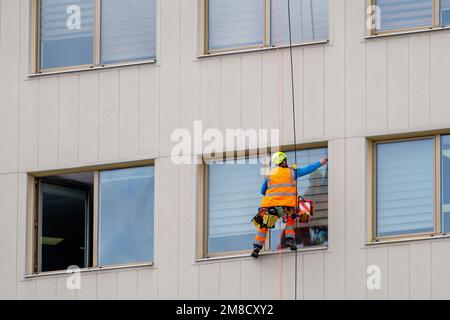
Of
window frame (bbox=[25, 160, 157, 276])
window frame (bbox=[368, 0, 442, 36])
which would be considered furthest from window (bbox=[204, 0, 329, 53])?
window frame (bbox=[25, 160, 157, 276])

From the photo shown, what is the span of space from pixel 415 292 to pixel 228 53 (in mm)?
5467

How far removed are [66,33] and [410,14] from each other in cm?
633

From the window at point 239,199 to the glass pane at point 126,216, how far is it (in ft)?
3.61

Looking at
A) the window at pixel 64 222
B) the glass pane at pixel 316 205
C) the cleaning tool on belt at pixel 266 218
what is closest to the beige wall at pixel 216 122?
the glass pane at pixel 316 205

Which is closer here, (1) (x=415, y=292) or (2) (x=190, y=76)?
(1) (x=415, y=292)

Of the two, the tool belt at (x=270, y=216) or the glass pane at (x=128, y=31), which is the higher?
the glass pane at (x=128, y=31)

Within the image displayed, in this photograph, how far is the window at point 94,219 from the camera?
40.8m

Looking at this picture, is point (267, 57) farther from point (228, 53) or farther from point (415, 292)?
point (415, 292)

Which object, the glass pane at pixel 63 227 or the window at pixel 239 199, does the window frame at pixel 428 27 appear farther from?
the glass pane at pixel 63 227

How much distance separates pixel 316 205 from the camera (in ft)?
129

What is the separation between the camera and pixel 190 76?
40531 mm

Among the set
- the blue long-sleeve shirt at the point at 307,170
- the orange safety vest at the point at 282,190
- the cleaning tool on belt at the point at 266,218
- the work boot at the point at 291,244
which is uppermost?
the blue long-sleeve shirt at the point at 307,170

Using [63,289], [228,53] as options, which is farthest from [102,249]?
[228,53]

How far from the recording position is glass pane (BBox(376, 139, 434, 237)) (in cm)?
3869
